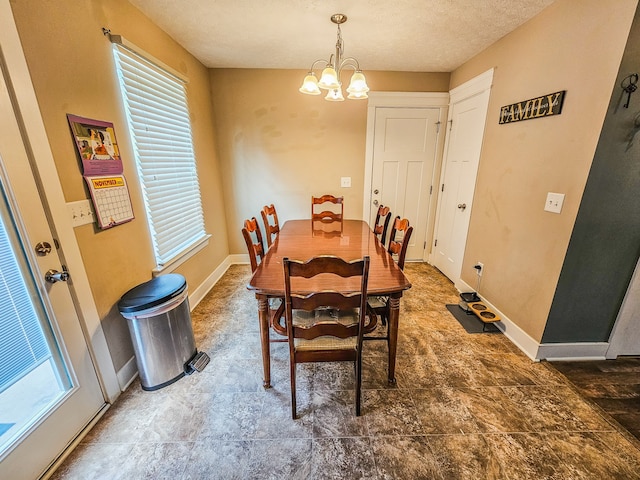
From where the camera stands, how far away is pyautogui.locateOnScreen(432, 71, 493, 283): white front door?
8.53ft

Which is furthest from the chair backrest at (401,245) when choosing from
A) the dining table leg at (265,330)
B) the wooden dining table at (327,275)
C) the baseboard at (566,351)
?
the baseboard at (566,351)

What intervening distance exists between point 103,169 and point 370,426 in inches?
83.0

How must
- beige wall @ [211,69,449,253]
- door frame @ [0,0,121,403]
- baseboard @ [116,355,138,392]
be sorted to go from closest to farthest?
door frame @ [0,0,121,403] < baseboard @ [116,355,138,392] < beige wall @ [211,69,449,253]

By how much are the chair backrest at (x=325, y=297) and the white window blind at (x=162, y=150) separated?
1.39 metres

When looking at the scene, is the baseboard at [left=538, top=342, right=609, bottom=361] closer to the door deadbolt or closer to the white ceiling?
the white ceiling

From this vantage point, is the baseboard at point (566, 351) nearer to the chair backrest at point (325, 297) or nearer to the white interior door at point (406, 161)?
the chair backrest at point (325, 297)

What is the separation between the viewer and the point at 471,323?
2340 millimetres

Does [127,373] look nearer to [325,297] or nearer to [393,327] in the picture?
[325,297]

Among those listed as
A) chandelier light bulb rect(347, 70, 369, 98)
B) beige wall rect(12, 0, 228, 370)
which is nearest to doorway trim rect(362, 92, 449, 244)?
chandelier light bulb rect(347, 70, 369, 98)

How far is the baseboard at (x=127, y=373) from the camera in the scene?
1646 millimetres

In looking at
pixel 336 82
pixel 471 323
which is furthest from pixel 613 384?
pixel 336 82

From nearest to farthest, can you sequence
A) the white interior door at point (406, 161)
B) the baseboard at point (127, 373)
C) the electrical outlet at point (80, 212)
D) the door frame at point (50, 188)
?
the door frame at point (50, 188)
the electrical outlet at point (80, 212)
the baseboard at point (127, 373)
the white interior door at point (406, 161)

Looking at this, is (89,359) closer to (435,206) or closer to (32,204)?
(32,204)

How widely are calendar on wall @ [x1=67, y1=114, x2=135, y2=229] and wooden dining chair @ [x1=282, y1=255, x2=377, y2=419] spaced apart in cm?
119
